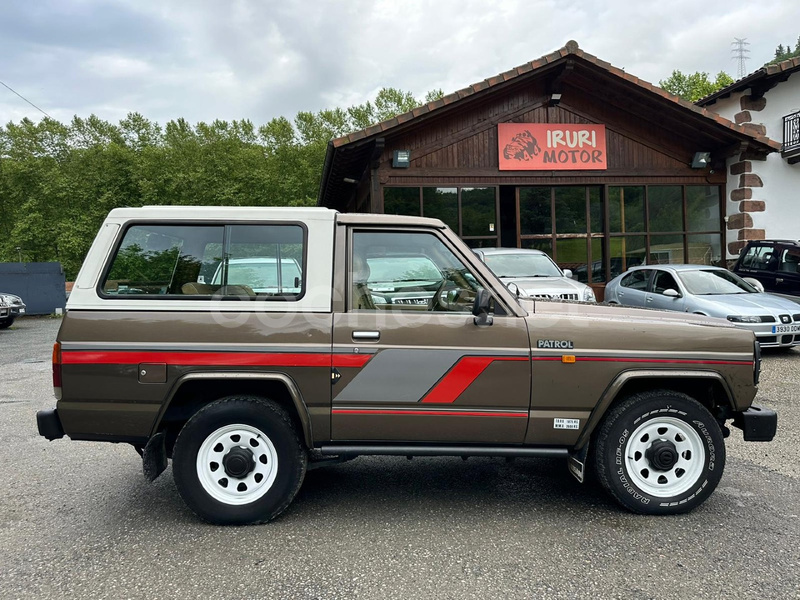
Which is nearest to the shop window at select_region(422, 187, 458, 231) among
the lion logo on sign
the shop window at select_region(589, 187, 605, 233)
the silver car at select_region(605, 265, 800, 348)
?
the lion logo on sign

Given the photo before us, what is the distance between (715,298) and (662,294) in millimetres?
909

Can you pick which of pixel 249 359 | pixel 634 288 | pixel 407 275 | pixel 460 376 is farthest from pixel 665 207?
pixel 249 359

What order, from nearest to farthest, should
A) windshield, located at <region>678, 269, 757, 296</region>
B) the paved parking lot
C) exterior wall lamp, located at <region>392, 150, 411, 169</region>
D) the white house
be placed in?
the paved parking lot → windshield, located at <region>678, 269, 757, 296</region> → exterior wall lamp, located at <region>392, 150, 411, 169</region> → the white house

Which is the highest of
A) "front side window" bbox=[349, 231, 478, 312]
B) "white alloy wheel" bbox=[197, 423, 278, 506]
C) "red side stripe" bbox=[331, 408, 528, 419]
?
"front side window" bbox=[349, 231, 478, 312]

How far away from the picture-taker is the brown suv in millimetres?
3303

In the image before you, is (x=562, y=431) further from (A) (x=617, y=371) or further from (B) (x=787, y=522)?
(B) (x=787, y=522)

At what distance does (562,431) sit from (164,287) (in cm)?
257

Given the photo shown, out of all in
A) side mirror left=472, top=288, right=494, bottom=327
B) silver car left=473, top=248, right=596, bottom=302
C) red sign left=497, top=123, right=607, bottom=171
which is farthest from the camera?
red sign left=497, top=123, right=607, bottom=171

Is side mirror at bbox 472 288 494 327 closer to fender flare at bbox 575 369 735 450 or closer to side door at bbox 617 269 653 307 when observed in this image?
fender flare at bbox 575 369 735 450

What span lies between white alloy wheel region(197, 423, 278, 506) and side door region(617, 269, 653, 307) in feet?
27.7

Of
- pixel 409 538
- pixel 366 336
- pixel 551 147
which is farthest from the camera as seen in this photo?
pixel 551 147

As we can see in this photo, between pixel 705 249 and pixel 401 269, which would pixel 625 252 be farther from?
pixel 401 269

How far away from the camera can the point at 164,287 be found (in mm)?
3395

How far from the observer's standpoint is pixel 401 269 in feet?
11.6
